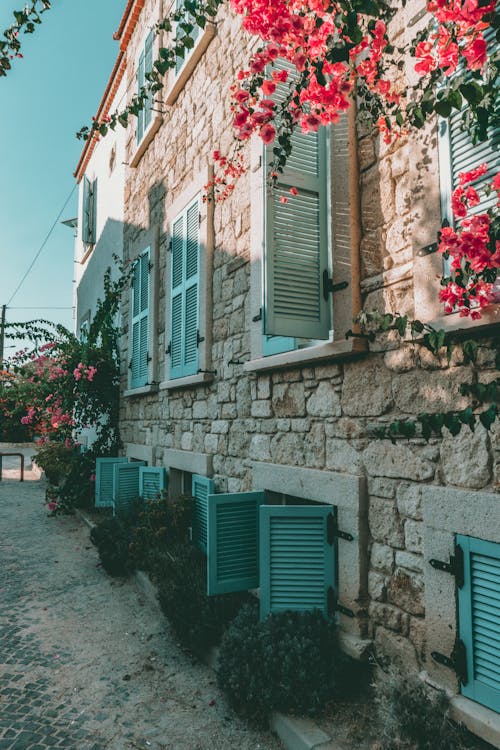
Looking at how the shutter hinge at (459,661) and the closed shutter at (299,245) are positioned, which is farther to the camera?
the closed shutter at (299,245)

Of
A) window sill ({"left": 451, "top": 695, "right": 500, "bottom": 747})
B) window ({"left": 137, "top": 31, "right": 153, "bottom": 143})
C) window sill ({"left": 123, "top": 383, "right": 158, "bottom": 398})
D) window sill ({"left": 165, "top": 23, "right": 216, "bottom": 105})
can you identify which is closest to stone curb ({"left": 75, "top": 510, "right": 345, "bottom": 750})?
window sill ({"left": 451, "top": 695, "right": 500, "bottom": 747})

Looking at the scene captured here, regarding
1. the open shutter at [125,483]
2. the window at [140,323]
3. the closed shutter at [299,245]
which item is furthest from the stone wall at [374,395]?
the window at [140,323]

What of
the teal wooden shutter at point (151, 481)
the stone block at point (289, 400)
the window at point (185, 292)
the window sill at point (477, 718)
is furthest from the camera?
the teal wooden shutter at point (151, 481)

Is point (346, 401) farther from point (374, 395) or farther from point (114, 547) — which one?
point (114, 547)

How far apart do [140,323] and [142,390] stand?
3.34 feet

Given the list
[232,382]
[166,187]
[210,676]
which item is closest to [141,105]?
[166,187]

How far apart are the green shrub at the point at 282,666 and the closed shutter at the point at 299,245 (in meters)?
1.72

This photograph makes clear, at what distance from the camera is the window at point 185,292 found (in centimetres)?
567

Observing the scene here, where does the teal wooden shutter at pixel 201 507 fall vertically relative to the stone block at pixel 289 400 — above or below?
below

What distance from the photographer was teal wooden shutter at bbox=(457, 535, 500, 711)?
2.41 meters

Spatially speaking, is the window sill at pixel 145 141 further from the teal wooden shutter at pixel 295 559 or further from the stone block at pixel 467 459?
the stone block at pixel 467 459

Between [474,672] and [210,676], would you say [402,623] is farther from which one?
[210,676]

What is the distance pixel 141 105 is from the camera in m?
5.02

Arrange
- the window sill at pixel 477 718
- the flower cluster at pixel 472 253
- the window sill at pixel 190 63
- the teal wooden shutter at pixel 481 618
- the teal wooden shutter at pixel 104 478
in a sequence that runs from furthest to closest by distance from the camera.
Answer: the teal wooden shutter at pixel 104 478
the window sill at pixel 190 63
the teal wooden shutter at pixel 481 618
the window sill at pixel 477 718
the flower cluster at pixel 472 253
